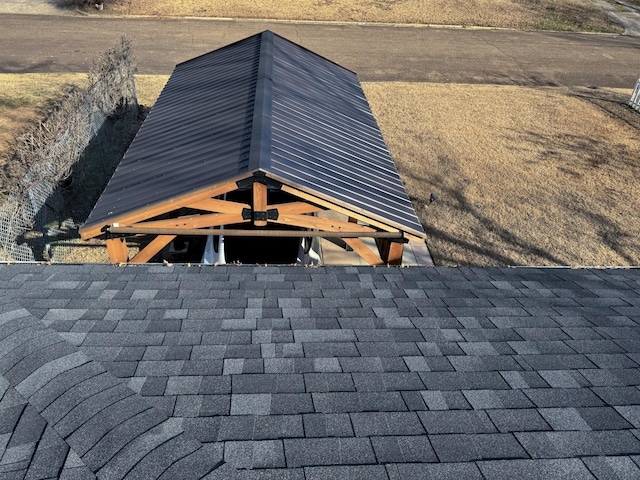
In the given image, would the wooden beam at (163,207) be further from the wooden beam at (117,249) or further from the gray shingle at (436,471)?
the gray shingle at (436,471)

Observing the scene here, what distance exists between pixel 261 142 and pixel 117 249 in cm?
296

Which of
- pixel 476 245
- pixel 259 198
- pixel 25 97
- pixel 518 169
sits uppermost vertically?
pixel 259 198

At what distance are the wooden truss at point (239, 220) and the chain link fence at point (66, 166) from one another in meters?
3.72

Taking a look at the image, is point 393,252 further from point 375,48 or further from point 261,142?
point 375,48

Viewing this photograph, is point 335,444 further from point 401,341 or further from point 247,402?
point 401,341

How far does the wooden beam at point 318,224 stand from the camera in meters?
7.69

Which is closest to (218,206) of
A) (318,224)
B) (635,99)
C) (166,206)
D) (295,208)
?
(166,206)

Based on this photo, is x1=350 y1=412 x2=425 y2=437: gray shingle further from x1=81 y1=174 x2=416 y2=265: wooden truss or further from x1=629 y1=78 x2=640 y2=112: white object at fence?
x1=629 y1=78 x2=640 y2=112: white object at fence

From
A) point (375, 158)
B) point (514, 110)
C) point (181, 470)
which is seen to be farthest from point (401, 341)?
point (514, 110)

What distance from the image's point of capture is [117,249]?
7.66 metres

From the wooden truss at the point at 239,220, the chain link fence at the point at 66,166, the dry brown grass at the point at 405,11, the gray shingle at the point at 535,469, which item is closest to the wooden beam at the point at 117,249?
the wooden truss at the point at 239,220

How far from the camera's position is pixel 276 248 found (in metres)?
10.6

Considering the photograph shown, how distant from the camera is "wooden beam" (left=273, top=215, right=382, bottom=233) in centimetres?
769

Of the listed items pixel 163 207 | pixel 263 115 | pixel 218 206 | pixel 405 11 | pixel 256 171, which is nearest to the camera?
pixel 256 171
